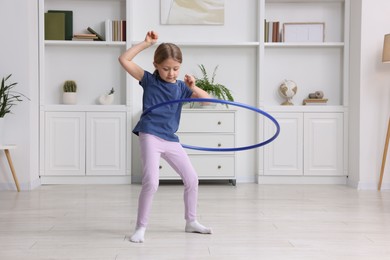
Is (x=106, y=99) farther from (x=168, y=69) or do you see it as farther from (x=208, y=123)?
(x=168, y=69)

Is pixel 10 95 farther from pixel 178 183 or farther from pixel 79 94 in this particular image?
pixel 178 183

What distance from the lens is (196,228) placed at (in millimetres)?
3354

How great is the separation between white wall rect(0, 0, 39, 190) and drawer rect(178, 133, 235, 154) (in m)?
1.48

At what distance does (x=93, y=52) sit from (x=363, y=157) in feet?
9.50

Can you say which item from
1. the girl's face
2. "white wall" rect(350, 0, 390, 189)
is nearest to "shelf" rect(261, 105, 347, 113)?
"white wall" rect(350, 0, 390, 189)

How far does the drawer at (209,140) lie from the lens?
5863mm

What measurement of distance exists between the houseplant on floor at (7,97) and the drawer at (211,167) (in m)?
1.49

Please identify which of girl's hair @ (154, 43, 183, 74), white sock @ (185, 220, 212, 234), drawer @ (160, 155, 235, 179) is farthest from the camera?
drawer @ (160, 155, 235, 179)

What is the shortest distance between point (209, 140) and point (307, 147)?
1.02 m

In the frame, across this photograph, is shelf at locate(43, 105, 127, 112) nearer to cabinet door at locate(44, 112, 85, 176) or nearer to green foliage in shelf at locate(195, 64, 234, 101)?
cabinet door at locate(44, 112, 85, 176)

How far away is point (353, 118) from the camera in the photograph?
5879mm

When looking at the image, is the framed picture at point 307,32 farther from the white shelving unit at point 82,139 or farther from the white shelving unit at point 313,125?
the white shelving unit at point 82,139

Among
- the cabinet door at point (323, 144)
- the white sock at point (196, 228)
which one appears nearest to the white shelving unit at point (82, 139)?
the cabinet door at point (323, 144)

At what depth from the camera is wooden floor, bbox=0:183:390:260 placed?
2.88m
